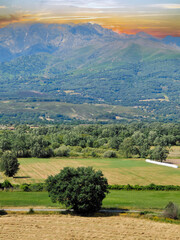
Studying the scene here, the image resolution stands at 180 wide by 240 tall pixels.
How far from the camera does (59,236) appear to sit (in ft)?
132

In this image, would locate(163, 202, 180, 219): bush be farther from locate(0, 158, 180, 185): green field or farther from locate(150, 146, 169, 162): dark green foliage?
locate(150, 146, 169, 162): dark green foliage

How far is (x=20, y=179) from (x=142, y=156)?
149ft

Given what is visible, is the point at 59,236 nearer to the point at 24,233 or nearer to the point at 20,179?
the point at 24,233

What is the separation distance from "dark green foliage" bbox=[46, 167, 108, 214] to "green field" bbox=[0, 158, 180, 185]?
2683 cm

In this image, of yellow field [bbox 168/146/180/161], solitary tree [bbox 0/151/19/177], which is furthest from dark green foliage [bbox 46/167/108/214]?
yellow field [bbox 168/146/180/161]

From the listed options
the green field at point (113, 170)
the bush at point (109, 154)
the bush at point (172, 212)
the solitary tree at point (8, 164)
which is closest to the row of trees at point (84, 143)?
the bush at point (109, 154)

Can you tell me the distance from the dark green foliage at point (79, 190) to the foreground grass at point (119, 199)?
4314 mm

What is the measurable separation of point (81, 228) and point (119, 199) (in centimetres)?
1594

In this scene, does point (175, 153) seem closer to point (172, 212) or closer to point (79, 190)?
point (172, 212)

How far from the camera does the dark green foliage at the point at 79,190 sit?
4734cm

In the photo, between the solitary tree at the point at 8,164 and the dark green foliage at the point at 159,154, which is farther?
the dark green foliage at the point at 159,154

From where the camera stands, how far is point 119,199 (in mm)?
57844

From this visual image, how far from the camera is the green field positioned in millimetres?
78188

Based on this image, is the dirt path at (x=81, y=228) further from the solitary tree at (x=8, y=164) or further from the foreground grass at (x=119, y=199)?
the solitary tree at (x=8, y=164)
